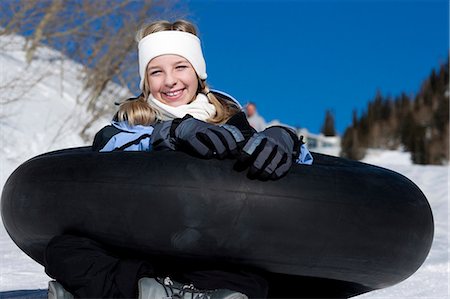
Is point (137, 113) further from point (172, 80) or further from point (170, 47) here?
point (170, 47)

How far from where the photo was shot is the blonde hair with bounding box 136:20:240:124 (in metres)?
3.10

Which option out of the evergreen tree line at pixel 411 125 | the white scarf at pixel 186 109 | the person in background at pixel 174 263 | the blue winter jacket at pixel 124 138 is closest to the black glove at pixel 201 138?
the person in background at pixel 174 263

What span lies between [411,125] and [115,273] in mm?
71747

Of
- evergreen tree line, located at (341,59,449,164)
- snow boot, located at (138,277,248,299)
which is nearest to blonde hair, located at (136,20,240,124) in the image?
snow boot, located at (138,277,248,299)

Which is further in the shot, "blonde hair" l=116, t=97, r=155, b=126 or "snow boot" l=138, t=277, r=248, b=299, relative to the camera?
"blonde hair" l=116, t=97, r=155, b=126

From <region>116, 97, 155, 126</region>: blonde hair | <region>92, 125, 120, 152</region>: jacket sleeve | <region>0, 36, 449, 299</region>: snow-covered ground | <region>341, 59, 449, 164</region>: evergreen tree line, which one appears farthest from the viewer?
<region>341, 59, 449, 164</region>: evergreen tree line

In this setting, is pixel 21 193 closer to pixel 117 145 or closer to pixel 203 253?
pixel 117 145

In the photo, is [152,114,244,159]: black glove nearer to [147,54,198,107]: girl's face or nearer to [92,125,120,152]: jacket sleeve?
[92,125,120,152]: jacket sleeve

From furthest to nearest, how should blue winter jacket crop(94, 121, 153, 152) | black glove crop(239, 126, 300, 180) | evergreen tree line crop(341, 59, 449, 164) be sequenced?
evergreen tree line crop(341, 59, 449, 164) → blue winter jacket crop(94, 121, 153, 152) → black glove crop(239, 126, 300, 180)

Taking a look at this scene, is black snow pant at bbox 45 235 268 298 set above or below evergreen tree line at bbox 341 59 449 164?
below

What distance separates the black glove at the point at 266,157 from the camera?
91.5 inches

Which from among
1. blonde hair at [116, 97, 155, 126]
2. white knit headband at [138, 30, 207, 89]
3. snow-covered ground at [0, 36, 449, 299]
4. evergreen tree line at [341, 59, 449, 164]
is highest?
evergreen tree line at [341, 59, 449, 164]

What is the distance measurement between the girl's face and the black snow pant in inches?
32.4

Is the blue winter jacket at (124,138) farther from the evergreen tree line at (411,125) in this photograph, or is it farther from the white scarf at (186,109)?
the evergreen tree line at (411,125)
